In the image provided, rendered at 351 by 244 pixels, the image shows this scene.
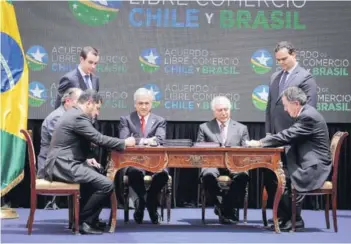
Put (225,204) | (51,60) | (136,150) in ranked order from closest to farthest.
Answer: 1. (136,150)
2. (225,204)
3. (51,60)

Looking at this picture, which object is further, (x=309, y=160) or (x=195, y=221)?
(x=195, y=221)

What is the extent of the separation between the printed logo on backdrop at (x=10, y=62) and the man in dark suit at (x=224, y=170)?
1.86 metres

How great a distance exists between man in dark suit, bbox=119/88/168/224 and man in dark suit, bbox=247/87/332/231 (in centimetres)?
117

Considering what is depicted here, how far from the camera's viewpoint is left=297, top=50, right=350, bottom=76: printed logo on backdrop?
26.7ft

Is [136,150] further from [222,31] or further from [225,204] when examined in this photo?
[222,31]

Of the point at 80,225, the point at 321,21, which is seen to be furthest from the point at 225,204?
the point at 321,21

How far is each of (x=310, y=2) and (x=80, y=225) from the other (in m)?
3.85

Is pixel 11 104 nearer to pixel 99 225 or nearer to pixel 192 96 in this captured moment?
pixel 99 225

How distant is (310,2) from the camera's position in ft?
26.9

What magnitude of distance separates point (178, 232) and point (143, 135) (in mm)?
1249

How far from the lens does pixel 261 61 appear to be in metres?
8.18

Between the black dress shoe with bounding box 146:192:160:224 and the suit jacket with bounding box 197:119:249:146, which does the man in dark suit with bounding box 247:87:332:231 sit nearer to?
the suit jacket with bounding box 197:119:249:146

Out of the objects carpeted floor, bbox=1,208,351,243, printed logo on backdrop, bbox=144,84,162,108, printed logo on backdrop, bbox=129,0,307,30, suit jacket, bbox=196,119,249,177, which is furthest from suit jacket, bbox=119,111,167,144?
printed logo on backdrop, bbox=129,0,307,30

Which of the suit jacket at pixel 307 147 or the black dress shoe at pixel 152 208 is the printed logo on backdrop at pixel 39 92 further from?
the suit jacket at pixel 307 147
